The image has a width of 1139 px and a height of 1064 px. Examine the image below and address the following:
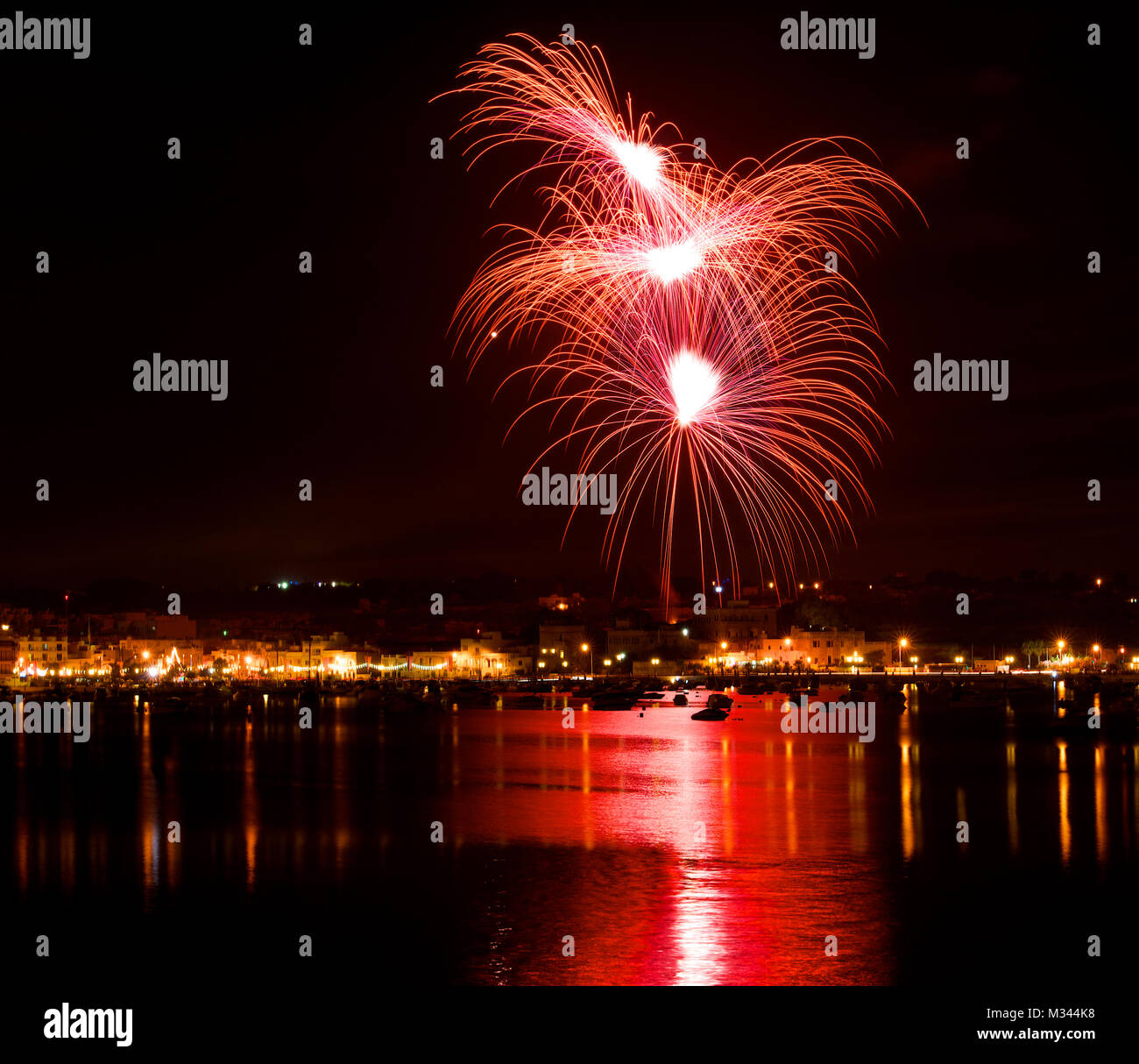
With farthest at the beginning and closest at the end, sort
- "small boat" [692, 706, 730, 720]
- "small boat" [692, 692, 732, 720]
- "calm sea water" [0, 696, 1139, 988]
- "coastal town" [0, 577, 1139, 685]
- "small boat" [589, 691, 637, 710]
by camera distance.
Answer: "coastal town" [0, 577, 1139, 685] → "small boat" [589, 691, 637, 710] → "small boat" [692, 692, 732, 720] → "small boat" [692, 706, 730, 720] → "calm sea water" [0, 696, 1139, 988]

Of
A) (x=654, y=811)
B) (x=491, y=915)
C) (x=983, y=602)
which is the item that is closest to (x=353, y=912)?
(x=491, y=915)

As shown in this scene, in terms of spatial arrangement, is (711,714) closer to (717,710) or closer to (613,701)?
(717,710)

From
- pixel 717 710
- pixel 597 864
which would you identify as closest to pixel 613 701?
pixel 717 710

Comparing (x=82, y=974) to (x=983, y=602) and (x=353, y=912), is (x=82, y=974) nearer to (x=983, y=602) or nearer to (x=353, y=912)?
(x=353, y=912)

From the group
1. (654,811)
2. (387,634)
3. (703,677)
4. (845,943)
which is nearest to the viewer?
(845,943)

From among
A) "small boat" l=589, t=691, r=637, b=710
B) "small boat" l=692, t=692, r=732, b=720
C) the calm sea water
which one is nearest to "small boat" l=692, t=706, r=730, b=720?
"small boat" l=692, t=692, r=732, b=720

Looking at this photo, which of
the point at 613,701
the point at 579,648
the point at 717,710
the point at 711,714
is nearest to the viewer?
the point at 711,714

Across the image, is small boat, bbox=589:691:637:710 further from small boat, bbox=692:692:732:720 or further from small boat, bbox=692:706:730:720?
small boat, bbox=692:706:730:720

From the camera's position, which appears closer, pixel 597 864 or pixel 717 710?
pixel 597 864
